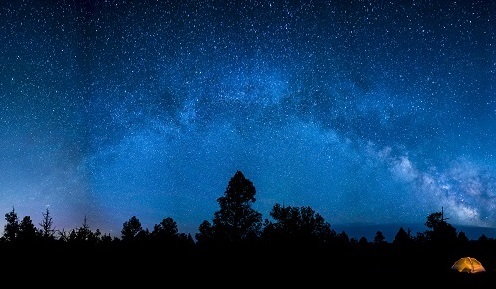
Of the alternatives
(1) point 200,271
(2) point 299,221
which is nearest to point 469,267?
(1) point 200,271

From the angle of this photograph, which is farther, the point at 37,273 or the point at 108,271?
the point at 108,271

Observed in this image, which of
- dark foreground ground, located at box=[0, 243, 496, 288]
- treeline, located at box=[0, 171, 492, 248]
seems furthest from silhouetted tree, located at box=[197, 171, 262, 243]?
dark foreground ground, located at box=[0, 243, 496, 288]

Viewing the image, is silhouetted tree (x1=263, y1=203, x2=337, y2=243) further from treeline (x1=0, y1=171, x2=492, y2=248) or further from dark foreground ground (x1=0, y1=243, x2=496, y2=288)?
dark foreground ground (x1=0, y1=243, x2=496, y2=288)

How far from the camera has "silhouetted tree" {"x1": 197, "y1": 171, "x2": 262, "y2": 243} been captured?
44.6 m

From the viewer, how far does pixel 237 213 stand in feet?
151

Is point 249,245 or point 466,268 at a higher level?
point 249,245

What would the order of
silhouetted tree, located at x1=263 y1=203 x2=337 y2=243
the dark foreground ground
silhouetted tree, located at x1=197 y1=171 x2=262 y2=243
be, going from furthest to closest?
silhouetted tree, located at x1=263 y1=203 x2=337 y2=243
silhouetted tree, located at x1=197 y1=171 x2=262 y2=243
the dark foreground ground

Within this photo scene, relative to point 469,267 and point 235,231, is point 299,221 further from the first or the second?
point 469,267

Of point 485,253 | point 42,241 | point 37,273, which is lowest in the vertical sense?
point 485,253

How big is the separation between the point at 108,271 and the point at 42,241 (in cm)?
472

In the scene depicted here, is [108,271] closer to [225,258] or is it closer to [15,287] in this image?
[15,287]

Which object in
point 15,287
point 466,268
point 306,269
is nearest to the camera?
point 15,287

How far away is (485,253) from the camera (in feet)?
140

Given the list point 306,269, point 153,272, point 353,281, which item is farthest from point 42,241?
point 353,281
